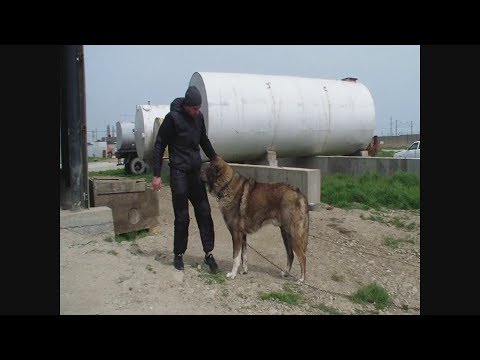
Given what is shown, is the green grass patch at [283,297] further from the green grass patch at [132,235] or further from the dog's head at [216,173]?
the green grass patch at [132,235]

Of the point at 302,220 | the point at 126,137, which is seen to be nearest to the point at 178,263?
the point at 302,220

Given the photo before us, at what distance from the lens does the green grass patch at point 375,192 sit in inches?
364

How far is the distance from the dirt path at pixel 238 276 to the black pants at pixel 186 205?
0.36m

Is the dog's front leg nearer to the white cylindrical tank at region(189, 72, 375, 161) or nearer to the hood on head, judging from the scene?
the hood on head

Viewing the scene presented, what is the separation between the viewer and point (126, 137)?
20.1 meters

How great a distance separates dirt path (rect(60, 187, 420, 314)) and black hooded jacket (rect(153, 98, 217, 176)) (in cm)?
126

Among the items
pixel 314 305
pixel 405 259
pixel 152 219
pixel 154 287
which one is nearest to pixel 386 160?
pixel 405 259

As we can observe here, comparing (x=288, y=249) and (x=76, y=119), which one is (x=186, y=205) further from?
(x=76, y=119)

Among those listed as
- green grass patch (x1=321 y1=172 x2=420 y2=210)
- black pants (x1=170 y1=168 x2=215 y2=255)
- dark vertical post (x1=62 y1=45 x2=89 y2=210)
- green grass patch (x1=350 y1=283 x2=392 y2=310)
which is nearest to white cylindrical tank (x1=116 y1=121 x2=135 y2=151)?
green grass patch (x1=321 y1=172 x2=420 y2=210)

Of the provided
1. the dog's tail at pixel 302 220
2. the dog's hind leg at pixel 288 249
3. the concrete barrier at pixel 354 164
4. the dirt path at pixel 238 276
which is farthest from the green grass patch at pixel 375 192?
the dog's tail at pixel 302 220

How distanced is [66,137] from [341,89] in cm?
1084

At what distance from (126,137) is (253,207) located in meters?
16.7

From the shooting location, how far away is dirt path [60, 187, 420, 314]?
12.1 ft

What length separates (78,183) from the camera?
5.47 meters
